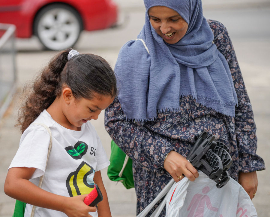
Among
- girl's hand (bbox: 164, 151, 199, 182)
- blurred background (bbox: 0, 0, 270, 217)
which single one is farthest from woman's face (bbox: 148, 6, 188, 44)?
blurred background (bbox: 0, 0, 270, 217)

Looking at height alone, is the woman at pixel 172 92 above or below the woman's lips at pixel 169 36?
below

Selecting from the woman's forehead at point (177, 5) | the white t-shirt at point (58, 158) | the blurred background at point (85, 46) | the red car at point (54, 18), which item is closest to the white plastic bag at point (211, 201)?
the white t-shirt at point (58, 158)

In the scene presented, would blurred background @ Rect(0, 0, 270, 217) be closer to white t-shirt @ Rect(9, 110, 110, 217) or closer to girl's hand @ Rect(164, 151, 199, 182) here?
white t-shirt @ Rect(9, 110, 110, 217)

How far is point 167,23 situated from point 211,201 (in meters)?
0.92

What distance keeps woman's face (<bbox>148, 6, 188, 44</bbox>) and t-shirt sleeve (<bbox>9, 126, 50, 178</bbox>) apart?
729mm

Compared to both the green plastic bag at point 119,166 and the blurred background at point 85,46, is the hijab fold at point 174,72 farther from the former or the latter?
the blurred background at point 85,46

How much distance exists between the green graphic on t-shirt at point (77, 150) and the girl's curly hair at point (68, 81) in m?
0.23

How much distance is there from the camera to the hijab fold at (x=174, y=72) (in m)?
2.06

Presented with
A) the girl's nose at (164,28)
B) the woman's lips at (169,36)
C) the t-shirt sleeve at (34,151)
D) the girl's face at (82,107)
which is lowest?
the t-shirt sleeve at (34,151)

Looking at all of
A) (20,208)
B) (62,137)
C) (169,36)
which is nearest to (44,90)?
(62,137)

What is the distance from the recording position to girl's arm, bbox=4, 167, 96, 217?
169 cm

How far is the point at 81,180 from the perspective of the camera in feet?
6.22

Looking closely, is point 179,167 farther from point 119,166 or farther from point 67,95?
point 67,95

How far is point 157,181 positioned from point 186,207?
198 millimetres
